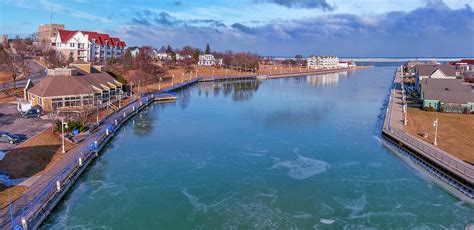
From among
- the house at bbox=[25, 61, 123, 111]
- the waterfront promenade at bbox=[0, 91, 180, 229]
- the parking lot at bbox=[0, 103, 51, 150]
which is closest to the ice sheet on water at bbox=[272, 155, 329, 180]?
the waterfront promenade at bbox=[0, 91, 180, 229]

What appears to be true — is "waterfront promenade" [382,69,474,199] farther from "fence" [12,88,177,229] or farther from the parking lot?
the parking lot

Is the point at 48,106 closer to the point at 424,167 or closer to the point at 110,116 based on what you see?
the point at 110,116

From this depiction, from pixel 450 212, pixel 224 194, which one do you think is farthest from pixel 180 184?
pixel 450 212

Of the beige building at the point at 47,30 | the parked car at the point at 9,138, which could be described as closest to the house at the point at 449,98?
the parked car at the point at 9,138

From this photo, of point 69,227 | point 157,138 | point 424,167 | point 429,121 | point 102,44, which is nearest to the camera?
point 69,227

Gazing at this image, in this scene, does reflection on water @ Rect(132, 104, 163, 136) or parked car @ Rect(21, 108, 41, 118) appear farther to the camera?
reflection on water @ Rect(132, 104, 163, 136)

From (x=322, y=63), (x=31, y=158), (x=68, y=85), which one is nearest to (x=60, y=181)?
(x=31, y=158)
